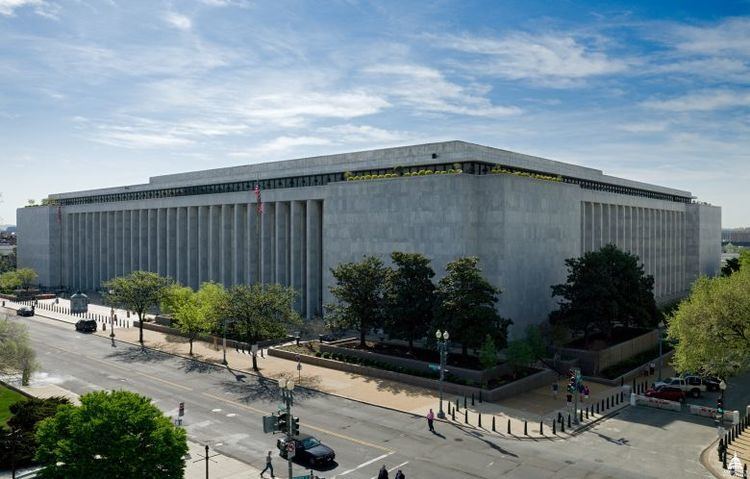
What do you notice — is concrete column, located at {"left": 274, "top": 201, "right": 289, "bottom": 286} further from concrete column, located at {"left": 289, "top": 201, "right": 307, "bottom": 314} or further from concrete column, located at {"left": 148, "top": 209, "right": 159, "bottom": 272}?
concrete column, located at {"left": 148, "top": 209, "right": 159, "bottom": 272}

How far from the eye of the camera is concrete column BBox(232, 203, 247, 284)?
257 ft

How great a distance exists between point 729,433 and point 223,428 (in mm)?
28778

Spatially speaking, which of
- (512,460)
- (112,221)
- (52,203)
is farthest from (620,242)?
(52,203)

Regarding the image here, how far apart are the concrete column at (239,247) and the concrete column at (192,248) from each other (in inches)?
446

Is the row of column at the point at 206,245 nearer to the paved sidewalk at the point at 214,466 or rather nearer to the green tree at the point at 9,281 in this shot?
the green tree at the point at 9,281

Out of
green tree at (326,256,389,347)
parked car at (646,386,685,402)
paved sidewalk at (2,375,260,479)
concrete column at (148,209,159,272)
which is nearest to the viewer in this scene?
paved sidewalk at (2,375,260,479)

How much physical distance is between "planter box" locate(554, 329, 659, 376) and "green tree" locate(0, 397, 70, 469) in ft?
128

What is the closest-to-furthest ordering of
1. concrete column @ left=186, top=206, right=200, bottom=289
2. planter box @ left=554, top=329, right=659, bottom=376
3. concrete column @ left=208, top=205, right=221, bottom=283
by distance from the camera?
1. planter box @ left=554, top=329, right=659, bottom=376
2. concrete column @ left=208, top=205, right=221, bottom=283
3. concrete column @ left=186, top=206, right=200, bottom=289

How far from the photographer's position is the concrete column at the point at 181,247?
88688 mm

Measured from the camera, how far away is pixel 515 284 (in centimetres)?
5409

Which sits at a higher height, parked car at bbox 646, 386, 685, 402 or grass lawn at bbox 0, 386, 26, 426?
grass lawn at bbox 0, 386, 26, 426

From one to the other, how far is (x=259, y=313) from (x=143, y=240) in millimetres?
58472

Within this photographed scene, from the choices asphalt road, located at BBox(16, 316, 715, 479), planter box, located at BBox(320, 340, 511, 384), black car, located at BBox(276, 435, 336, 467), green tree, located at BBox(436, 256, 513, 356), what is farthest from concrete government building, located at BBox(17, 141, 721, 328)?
black car, located at BBox(276, 435, 336, 467)

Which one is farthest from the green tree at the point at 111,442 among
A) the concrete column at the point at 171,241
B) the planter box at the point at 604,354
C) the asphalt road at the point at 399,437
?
the concrete column at the point at 171,241
